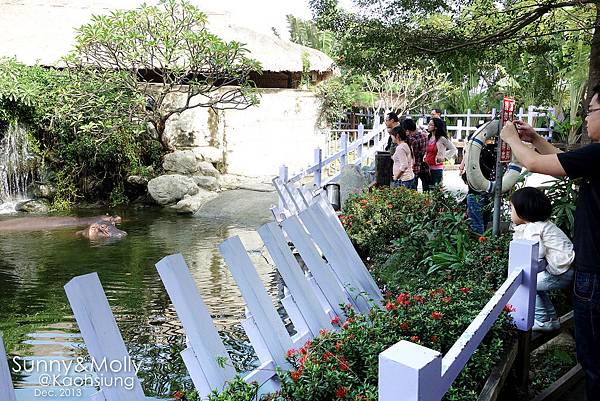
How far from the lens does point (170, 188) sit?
1273 cm

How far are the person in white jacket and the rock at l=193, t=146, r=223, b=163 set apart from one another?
12.4 m

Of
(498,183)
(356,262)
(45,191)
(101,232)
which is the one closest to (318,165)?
(101,232)

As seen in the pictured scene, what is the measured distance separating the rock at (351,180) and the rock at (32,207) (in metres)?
7.28

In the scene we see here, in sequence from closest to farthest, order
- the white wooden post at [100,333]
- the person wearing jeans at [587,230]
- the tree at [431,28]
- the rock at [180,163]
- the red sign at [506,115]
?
the white wooden post at [100,333], the person wearing jeans at [587,230], the red sign at [506,115], the tree at [431,28], the rock at [180,163]

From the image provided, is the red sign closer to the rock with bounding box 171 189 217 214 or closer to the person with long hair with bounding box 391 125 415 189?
the person with long hair with bounding box 391 125 415 189

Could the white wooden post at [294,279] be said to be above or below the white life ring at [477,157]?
below

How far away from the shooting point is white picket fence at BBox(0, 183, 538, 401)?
1.43m

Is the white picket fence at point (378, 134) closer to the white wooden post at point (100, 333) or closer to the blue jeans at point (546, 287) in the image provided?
the blue jeans at point (546, 287)

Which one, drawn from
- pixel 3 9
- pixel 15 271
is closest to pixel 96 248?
pixel 15 271

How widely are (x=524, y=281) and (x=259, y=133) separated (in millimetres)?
13776

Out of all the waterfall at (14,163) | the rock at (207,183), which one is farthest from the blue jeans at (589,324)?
the waterfall at (14,163)

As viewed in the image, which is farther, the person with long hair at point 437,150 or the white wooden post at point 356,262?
the person with long hair at point 437,150

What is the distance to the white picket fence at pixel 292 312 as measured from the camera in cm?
143

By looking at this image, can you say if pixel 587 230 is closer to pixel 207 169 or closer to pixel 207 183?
pixel 207 183
